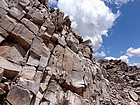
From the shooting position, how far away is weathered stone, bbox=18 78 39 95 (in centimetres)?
1823

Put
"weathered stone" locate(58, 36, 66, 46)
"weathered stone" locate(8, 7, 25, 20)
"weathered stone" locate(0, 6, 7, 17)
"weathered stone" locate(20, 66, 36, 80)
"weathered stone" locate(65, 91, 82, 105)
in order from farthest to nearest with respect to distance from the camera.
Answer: "weathered stone" locate(58, 36, 66, 46) < "weathered stone" locate(8, 7, 25, 20) < "weathered stone" locate(65, 91, 82, 105) < "weathered stone" locate(0, 6, 7, 17) < "weathered stone" locate(20, 66, 36, 80)

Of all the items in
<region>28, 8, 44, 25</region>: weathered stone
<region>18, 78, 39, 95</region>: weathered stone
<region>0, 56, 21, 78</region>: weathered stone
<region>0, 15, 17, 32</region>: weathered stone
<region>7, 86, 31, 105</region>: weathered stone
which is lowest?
<region>7, 86, 31, 105</region>: weathered stone

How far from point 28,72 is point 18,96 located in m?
2.88

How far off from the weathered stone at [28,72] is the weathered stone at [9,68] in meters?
0.49

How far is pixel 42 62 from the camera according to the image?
21547 mm

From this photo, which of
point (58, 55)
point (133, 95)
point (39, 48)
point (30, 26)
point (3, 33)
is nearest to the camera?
point (3, 33)

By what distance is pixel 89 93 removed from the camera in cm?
2564

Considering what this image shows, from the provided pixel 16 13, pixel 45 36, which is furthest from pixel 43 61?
pixel 16 13

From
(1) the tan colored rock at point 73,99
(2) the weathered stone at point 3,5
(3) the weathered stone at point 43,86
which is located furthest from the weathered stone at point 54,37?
(3) the weathered stone at point 43,86

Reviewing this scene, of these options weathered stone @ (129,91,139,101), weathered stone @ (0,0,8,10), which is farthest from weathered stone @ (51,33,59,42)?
weathered stone @ (129,91,139,101)

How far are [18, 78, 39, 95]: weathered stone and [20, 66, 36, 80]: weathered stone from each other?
731 mm

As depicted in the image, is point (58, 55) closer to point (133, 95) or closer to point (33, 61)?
point (33, 61)

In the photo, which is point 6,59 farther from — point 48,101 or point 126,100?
point 126,100

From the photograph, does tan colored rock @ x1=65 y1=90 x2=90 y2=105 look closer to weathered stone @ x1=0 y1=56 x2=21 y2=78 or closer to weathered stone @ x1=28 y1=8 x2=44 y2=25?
weathered stone @ x1=0 y1=56 x2=21 y2=78
